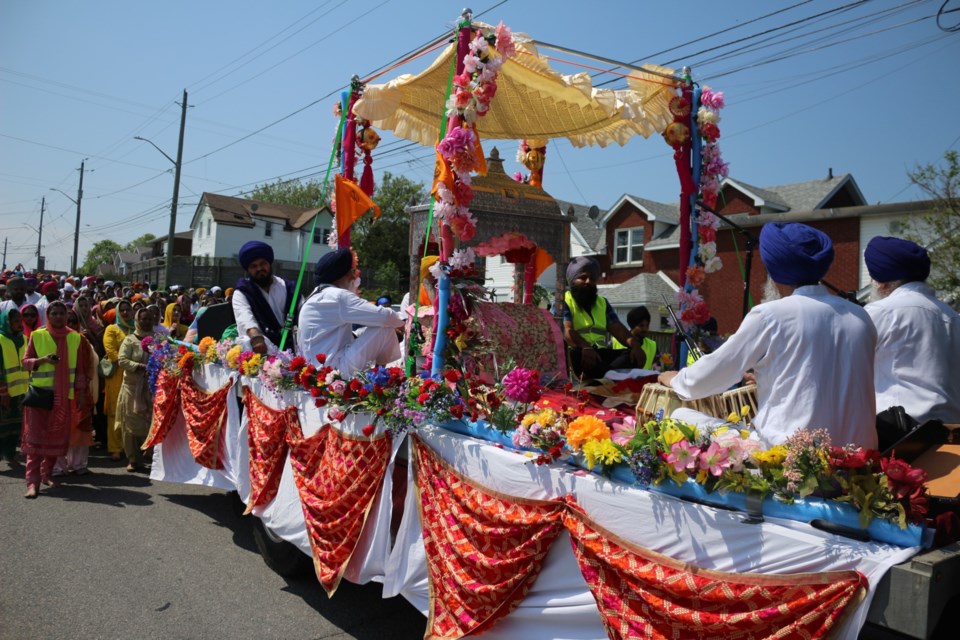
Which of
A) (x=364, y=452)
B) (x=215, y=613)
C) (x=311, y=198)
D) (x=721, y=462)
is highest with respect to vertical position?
(x=311, y=198)

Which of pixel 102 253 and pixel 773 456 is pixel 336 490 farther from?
pixel 102 253

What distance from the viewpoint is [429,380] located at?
3.87m

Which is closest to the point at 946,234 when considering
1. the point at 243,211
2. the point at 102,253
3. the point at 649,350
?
the point at 649,350

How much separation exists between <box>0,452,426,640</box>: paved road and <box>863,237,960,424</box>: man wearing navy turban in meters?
3.06

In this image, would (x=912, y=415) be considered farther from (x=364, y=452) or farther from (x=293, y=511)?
(x=293, y=511)

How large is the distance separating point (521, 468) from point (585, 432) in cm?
40

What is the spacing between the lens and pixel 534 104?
6930 millimetres

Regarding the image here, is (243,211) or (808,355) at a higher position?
(243,211)

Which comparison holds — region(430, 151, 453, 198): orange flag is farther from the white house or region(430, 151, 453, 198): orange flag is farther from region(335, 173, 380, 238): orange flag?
the white house

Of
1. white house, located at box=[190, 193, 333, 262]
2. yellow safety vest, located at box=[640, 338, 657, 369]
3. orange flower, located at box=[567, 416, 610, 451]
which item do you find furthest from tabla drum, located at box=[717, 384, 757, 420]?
white house, located at box=[190, 193, 333, 262]

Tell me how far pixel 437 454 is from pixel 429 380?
42cm

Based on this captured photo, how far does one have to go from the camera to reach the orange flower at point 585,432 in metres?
2.91

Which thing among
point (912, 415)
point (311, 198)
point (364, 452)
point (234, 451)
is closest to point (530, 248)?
point (234, 451)

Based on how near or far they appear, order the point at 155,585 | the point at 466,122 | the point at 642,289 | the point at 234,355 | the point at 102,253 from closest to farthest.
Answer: the point at 466,122 → the point at 155,585 → the point at 234,355 → the point at 642,289 → the point at 102,253
